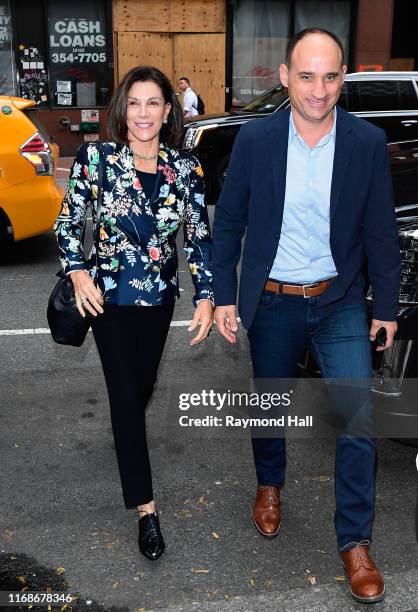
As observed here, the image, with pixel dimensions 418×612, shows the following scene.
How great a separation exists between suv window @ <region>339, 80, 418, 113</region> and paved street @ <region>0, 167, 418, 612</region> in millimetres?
6999

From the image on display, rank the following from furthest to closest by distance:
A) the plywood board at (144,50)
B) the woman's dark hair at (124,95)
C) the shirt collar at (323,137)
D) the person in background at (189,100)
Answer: the plywood board at (144,50) → the person in background at (189,100) → the woman's dark hair at (124,95) → the shirt collar at (323,137)

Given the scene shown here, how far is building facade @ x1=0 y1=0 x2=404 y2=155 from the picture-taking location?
18859 mm

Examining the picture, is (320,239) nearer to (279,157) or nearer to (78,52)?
(279,157)

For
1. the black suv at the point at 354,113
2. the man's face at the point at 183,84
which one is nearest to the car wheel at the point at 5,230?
the black suv at the point at 354,113

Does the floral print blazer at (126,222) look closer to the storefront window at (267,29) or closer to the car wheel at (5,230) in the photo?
the car wheel at (5,230)

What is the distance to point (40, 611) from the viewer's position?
9.53 feet

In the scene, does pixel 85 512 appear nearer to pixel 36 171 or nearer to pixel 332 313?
pixel 332 313

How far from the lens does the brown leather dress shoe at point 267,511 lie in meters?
3.40

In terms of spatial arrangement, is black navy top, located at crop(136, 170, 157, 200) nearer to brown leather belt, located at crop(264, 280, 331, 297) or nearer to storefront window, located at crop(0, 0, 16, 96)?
brown leather belt, located at crop(264, 280, 331, 297)

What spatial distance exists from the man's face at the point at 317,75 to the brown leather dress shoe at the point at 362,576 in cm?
167

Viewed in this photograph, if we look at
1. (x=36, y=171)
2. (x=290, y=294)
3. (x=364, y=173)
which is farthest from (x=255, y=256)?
(x=36, y=171)

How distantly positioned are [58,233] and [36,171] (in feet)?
17.0

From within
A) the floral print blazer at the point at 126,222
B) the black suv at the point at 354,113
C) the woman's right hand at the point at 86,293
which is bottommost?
the black suv at the point at 354,113

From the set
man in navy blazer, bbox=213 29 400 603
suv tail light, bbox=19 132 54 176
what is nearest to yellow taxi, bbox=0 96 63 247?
suv tail light, bbox=19 132 54 176
